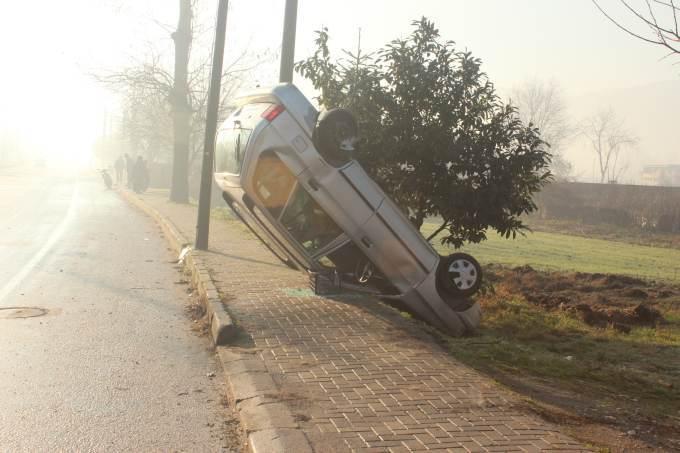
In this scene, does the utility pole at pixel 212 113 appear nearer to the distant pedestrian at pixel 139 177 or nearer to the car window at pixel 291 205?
the car window at pixel 291 205

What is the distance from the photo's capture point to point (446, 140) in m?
9.77

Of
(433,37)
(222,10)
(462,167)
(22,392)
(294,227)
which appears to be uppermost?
(222,10)

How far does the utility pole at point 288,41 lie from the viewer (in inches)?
520

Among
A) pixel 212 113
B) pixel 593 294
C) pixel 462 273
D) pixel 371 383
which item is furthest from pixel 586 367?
pixel 212 113

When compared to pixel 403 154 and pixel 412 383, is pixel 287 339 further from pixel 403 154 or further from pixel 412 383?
pixel 403 154

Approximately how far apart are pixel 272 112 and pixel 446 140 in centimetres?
226

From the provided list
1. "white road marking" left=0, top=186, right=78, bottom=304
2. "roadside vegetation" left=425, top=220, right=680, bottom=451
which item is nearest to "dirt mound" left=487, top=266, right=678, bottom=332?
"roadside vegetation" left=425, top=220, right=680, bottom=451

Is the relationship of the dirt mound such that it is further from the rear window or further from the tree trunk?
the tree trunk

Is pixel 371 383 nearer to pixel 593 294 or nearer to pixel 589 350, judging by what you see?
pixel 589 350

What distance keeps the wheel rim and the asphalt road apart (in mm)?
2795

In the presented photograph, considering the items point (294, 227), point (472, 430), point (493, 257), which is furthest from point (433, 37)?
point (493, 257)

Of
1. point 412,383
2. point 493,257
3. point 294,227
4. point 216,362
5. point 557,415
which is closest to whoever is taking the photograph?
point 557,415

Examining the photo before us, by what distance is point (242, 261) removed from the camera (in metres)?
13.5

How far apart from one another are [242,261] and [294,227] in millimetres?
4383
